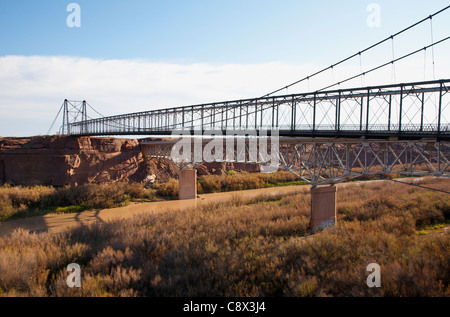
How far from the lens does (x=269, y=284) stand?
652cm

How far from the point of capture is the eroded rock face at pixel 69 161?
28.4m

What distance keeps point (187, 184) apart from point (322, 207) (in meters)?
16.5

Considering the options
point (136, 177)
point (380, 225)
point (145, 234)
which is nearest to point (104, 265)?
point (145, 234)

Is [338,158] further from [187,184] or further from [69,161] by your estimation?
[69,161]

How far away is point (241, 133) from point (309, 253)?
15.8 metres

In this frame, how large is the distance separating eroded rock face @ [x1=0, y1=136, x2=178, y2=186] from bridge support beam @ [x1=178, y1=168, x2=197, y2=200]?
407 inches

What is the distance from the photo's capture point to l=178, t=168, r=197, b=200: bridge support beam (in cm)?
2839

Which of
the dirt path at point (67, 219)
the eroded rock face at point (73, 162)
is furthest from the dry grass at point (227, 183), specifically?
the eroded rock face at point (73, 162)

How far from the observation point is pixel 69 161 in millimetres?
30375

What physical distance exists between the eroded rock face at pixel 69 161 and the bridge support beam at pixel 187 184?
10.3 meters

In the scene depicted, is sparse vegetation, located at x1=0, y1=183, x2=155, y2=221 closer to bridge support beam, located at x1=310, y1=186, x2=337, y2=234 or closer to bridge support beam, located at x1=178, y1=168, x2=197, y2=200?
bridge support beam, located at x1=178, y1=168, x2=197, y2=200

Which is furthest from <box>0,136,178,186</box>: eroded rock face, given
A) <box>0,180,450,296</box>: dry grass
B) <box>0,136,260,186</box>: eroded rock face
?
<box>0,180,450,296</box>: dry grass

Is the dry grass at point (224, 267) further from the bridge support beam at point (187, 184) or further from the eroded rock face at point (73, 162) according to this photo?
the eroded rock face at point (73, 162)

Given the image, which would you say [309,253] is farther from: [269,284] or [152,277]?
[152,277]
